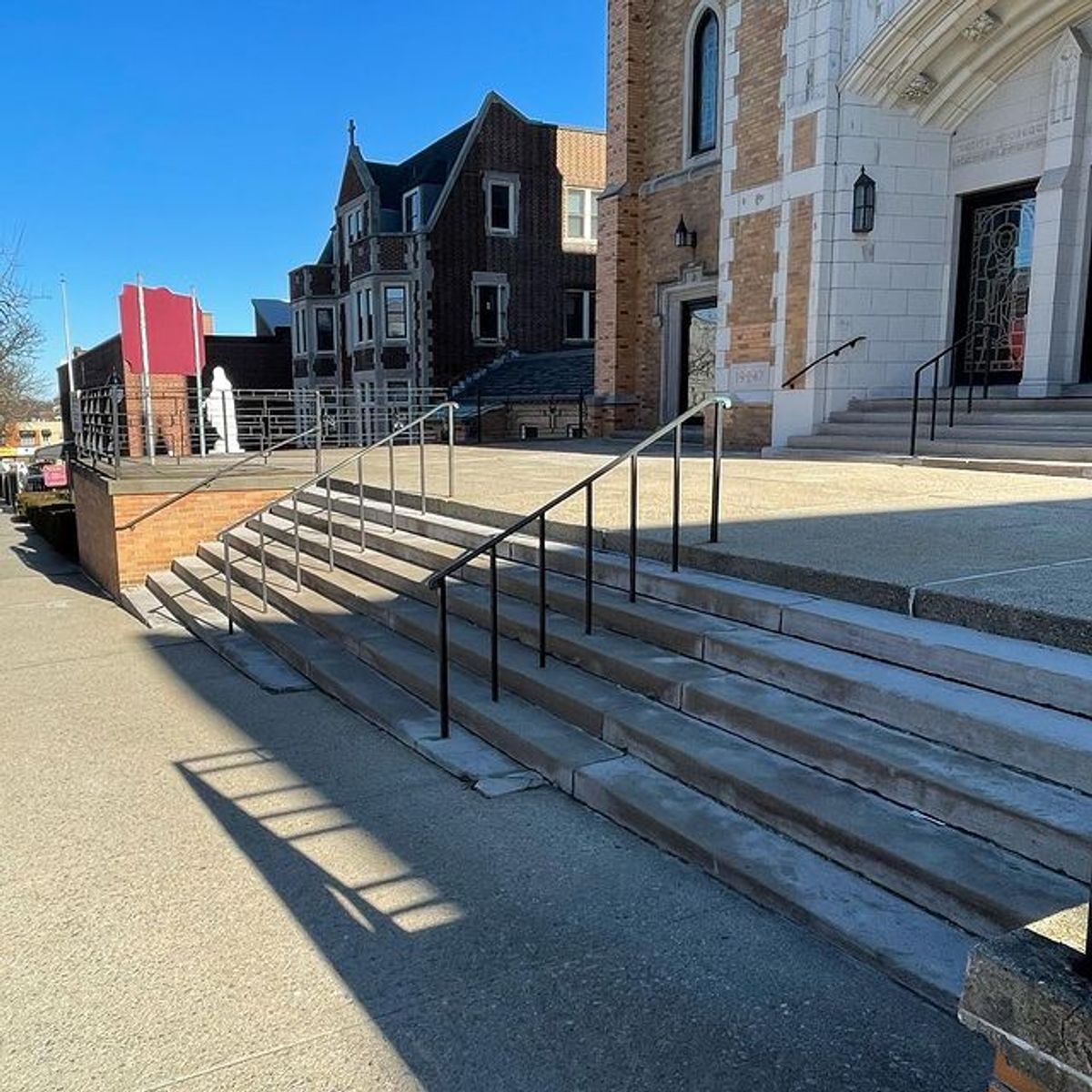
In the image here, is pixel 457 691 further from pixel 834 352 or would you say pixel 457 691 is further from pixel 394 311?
pixel 394 311

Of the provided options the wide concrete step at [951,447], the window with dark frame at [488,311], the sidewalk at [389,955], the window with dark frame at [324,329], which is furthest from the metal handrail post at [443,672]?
the window with dark frame at [324,329]

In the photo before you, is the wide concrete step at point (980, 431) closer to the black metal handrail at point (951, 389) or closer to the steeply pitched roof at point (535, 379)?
the black metal handrail at point (951, 389)

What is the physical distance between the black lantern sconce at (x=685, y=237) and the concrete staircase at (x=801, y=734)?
10812 mm

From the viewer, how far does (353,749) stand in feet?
16.3

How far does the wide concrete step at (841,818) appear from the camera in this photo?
2707mm

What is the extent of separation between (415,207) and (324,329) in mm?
7165

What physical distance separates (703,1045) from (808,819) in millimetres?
993

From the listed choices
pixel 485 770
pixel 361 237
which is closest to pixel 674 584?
pixel 485 770

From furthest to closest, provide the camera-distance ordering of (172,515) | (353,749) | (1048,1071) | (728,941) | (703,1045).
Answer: (172,515)
(353,749)
(728,941)
(703,1045)
(1048,1071)

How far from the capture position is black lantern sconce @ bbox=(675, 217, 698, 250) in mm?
15523

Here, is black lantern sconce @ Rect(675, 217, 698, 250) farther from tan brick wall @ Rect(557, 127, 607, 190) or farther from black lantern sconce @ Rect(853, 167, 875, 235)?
tan brick wall @ Rect(557, 127, 607, 190)

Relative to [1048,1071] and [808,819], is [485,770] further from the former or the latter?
[1048,1071]

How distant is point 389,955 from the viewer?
3012 mm

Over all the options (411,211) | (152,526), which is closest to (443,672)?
(152,526)
